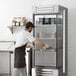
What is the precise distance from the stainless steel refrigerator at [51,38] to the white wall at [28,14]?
45cm

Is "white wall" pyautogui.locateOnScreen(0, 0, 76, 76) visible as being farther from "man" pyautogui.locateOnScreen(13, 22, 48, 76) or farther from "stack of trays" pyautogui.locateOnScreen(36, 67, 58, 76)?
"man" pyautogui.locateOnScreen(13, 22, 48, 76)

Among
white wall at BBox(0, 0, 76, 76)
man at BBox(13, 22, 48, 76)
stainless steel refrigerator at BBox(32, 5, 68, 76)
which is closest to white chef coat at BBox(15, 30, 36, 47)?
man at BBox(13, 22, 48, 76)

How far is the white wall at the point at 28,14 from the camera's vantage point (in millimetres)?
5852

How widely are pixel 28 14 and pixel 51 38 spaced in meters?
1.22

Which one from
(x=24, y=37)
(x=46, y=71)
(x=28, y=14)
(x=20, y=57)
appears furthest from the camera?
(x=28, y=14)

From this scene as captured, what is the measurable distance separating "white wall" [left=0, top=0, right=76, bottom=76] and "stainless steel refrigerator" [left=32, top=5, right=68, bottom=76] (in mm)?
446

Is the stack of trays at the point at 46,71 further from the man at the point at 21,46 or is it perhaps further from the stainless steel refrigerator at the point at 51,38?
the man at the point at 21,46

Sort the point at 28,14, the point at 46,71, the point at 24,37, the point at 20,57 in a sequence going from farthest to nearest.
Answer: the point at 28,14, the point at 46,71, the point at 20,57, the point at 24,37

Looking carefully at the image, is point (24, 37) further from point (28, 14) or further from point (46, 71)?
point (28, 14)

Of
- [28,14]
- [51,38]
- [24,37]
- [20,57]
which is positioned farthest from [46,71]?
[28,14]

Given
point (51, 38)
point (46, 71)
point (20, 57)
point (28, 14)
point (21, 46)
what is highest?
point (28, 14)

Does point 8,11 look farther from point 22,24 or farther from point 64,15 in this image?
point 64,15

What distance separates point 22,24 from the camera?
238 inches

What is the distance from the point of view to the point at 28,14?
6.20m
